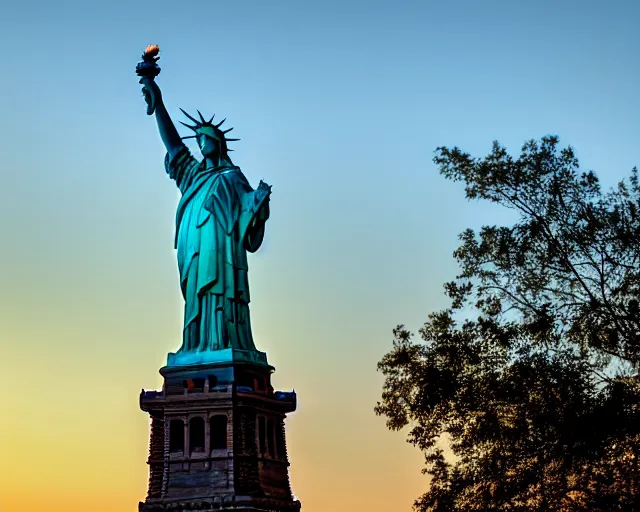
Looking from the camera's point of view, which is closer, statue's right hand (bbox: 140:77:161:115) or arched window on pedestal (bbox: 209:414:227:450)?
arched window on pedestal (bbox: 209:414:227:450)

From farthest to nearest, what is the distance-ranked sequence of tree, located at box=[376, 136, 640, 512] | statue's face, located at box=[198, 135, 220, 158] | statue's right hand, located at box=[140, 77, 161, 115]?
1. statue's right hand, located at box=[140, 77, 161, 115]
2. statue's face, located at box=[198, 135, 220, 158]
3. tree, located at box=[376, 136, 640, 512]

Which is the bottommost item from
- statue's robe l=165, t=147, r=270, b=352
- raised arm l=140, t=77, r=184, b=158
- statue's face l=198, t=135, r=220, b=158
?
statue's robe l=165, t=147, r=270, b=352

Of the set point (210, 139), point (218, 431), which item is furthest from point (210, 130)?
point (218, 431)

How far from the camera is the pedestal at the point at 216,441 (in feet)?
71.5

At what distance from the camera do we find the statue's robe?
79.2ft

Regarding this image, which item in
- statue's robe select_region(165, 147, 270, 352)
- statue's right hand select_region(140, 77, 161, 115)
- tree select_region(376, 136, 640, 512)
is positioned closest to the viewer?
tree select_region(376, 136, 640, 512)

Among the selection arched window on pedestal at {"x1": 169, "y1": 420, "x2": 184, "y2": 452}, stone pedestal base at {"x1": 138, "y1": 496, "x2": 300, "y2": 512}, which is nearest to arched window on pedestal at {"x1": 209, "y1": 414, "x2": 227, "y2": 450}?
arched window on pedestal at {"x1": 169, "y1": 420, "x2": 184, "y2": 452}

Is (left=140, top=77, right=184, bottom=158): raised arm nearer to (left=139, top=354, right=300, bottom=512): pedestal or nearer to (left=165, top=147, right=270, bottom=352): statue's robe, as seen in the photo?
(left=165, top=147, right=270, bottom=352): statue's robe

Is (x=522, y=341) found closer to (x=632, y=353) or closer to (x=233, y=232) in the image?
(x=632, y=353)

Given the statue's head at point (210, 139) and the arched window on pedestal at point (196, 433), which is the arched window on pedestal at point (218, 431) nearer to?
the arched window on pedestal at point (196, 433)

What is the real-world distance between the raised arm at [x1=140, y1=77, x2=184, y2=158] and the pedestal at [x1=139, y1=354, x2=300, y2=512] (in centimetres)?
644

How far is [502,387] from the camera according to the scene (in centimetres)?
1698

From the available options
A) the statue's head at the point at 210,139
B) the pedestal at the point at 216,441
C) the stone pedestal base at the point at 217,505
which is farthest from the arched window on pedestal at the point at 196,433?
the statue's head at the point at 210,139

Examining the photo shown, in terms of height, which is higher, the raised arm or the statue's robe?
the raised arm
